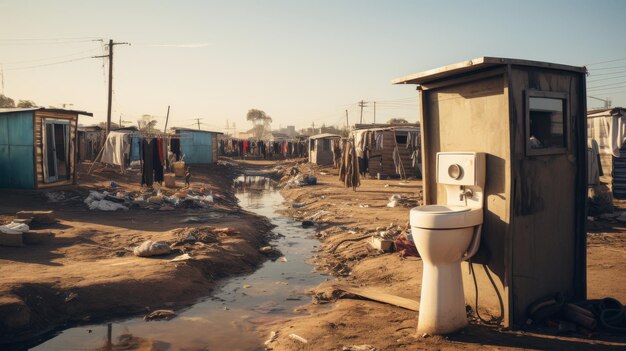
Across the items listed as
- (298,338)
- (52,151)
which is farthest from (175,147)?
(298,338)

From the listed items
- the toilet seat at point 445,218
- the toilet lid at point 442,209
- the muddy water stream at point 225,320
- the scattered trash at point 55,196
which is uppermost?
the toilet lid at point 442,209

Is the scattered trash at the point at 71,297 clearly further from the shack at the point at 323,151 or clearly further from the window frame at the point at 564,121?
the shack at the point at 323,151

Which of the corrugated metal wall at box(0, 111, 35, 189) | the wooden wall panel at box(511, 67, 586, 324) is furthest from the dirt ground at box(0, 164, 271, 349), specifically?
the wooden wall panel at box(511, 67, 586, 324)

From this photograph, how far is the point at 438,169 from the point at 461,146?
346 mm

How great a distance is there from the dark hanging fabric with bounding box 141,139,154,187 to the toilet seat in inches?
497

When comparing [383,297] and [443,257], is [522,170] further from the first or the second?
[383,297]

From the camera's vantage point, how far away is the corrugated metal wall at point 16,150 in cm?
1369

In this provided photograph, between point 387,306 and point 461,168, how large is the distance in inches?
72.2

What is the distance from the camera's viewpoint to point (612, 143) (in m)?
13.2

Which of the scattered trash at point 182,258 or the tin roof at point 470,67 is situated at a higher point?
the tin roof at point 470,67

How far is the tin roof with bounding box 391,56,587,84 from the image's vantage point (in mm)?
4141

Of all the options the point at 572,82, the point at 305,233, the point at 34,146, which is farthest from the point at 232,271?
the point at 34,146

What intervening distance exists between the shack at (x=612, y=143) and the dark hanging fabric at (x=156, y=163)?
13.6m

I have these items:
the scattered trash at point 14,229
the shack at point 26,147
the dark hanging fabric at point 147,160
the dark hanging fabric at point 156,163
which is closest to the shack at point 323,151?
the dark hanging fabric at point 156,163
